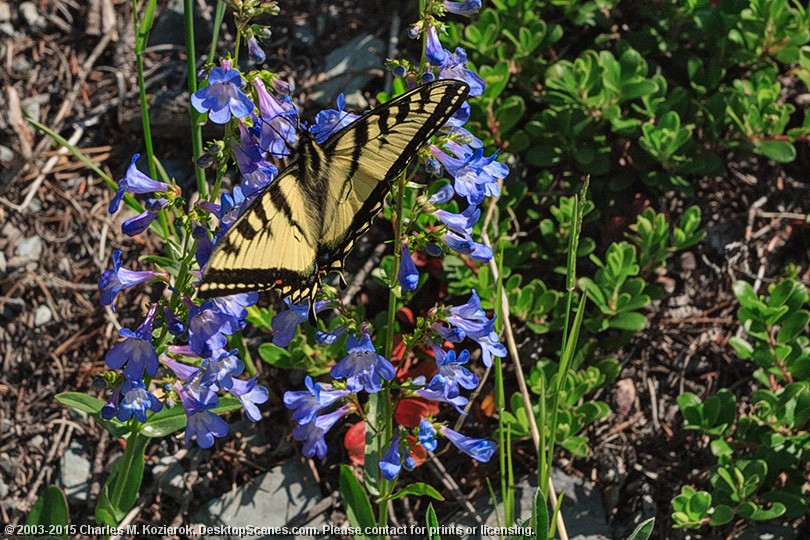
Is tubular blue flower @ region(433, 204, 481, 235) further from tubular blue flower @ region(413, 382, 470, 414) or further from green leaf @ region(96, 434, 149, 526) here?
green leaf @ region(96, 434, 149, 526)

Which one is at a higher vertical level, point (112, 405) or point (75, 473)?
point (112, 405)

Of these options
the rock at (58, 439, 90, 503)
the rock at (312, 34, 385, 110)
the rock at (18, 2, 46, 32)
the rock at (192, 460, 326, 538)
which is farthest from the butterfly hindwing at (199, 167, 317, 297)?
the rock at (18, 2, 46, 32)

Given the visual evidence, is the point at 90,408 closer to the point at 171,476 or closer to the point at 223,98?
the point at 171,476

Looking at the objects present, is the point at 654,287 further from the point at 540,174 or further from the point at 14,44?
the point at 14,44

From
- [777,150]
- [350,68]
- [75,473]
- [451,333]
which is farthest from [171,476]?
[777,150]

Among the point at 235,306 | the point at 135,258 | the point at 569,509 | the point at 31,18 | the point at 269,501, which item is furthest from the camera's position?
the point at 31,18

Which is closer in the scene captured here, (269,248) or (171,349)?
(269,248)

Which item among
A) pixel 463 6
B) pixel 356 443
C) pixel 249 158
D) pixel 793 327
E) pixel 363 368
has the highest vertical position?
pixel 463 6
